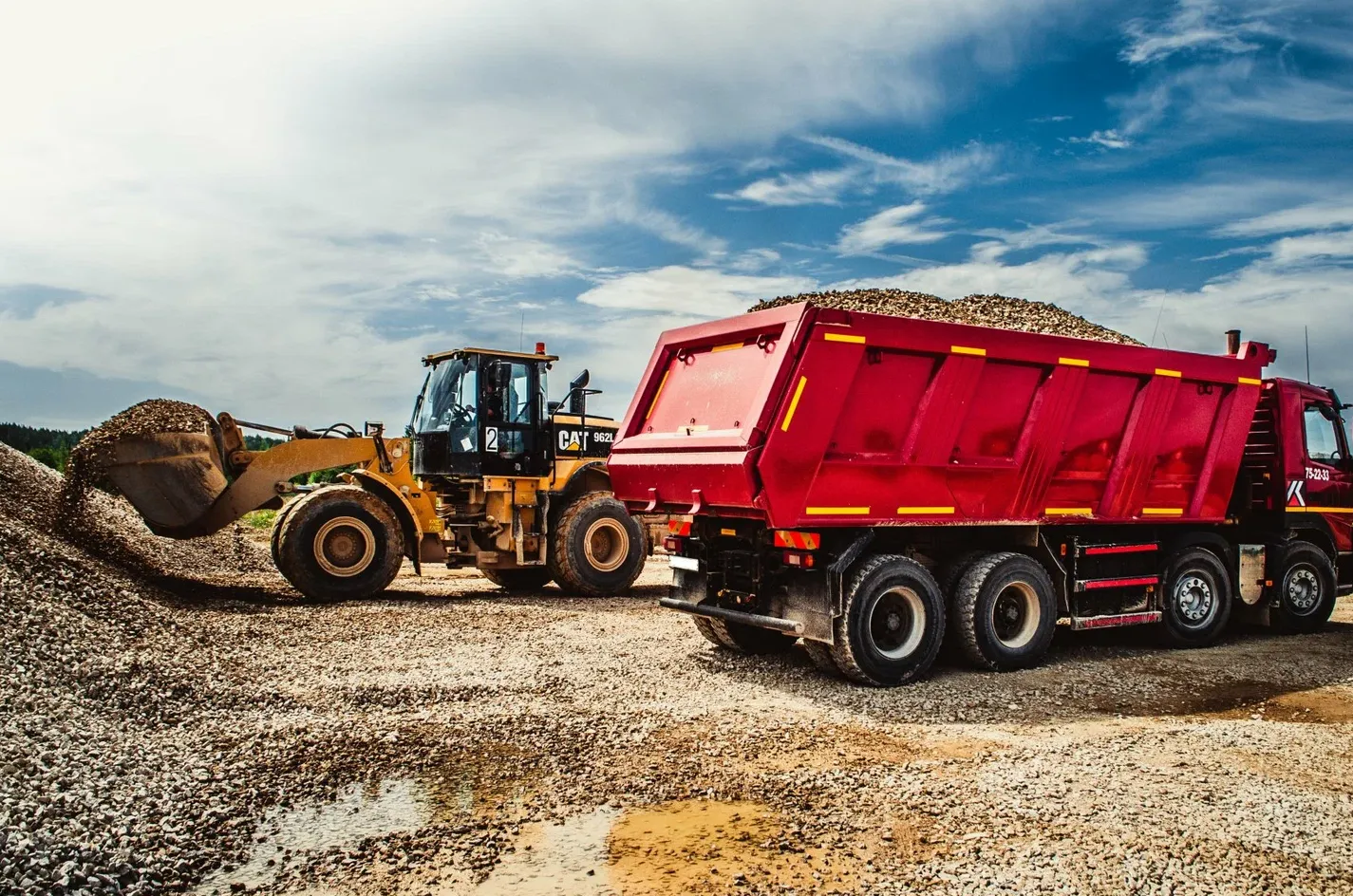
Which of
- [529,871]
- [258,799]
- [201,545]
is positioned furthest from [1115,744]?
[201,545]

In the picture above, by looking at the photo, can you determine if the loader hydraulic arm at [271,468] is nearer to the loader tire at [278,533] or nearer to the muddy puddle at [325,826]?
the loader tire at [278,533]

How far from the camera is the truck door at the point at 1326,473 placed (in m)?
10.5

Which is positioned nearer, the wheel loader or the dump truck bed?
the dump truck bed

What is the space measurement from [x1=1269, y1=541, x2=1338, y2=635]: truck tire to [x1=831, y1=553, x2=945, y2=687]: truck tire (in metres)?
4.67

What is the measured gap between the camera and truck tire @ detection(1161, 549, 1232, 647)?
950 cm

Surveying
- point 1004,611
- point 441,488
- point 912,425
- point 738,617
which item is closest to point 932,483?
point 912,425

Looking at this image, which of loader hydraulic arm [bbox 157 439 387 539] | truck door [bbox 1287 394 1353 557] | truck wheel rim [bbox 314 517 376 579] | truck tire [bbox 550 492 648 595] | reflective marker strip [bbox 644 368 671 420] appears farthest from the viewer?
truck tire [bbox 550 492 648 595]

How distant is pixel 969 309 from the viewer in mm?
17547

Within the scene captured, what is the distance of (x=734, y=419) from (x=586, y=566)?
18.6 ft

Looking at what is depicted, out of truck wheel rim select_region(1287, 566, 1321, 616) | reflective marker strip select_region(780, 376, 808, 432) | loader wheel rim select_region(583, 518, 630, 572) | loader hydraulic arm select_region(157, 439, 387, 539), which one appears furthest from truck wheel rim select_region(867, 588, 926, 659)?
loader hydraulic arm select_region(157, 439, 387, 539)

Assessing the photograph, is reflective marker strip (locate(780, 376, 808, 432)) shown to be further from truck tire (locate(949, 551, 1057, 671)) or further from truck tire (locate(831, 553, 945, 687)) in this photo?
truck tire (locate(949, 551, 1057, 671))

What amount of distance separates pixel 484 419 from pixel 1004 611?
653 centimetres

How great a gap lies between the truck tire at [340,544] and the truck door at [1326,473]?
965 cm

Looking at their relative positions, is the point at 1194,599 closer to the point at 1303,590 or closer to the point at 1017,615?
the point at 1303,590
